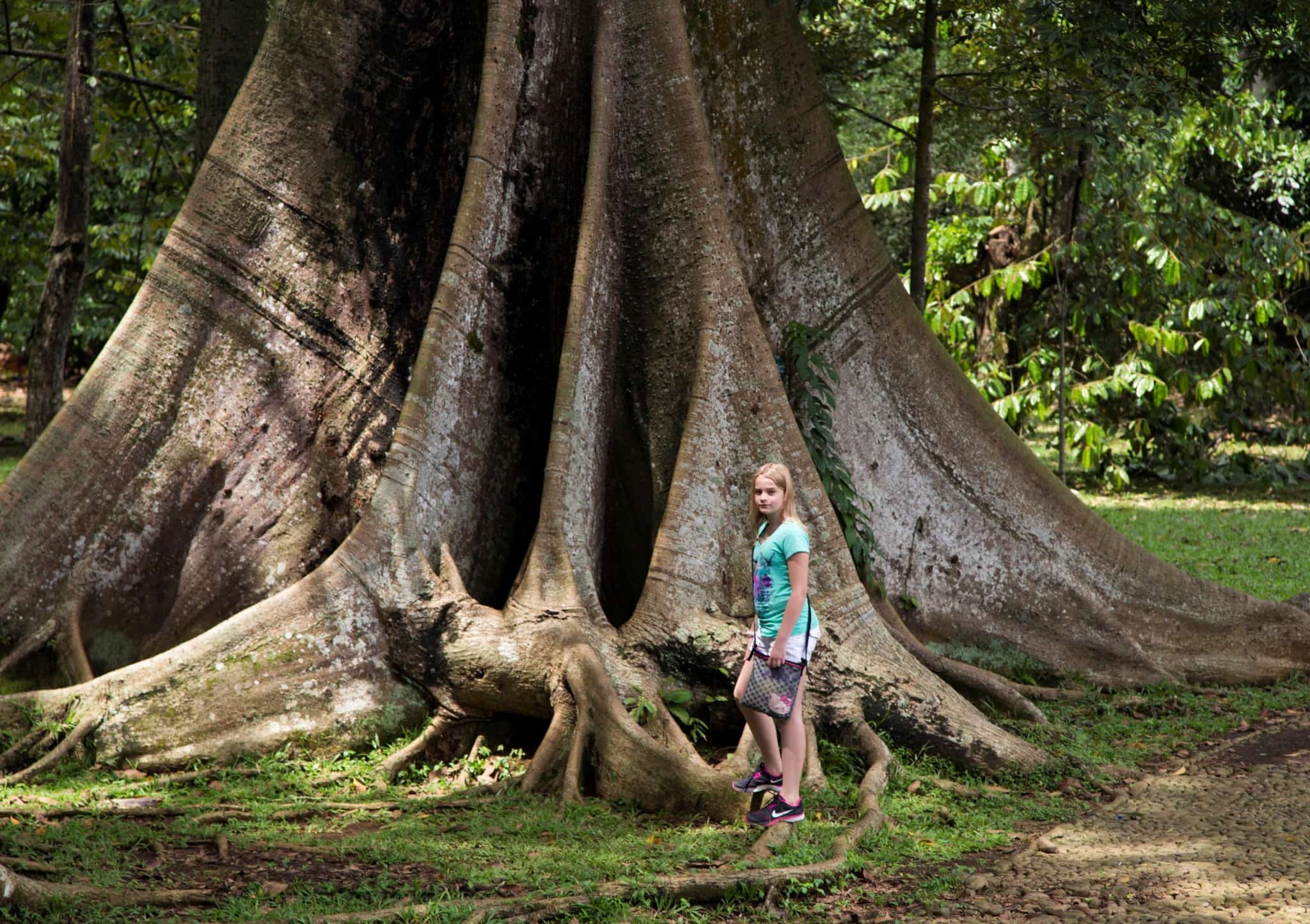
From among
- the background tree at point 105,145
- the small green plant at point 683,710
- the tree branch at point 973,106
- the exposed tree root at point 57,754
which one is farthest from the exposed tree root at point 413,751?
the background tree at point 105,145

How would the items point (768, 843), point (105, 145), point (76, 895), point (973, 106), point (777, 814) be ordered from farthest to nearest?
point (105, 145)
point (973, 106)
point (777, 814)
point (768, 843)
point (76, 895)

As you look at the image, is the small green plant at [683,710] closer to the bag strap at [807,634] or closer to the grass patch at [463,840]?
the grass patch at [463,840]

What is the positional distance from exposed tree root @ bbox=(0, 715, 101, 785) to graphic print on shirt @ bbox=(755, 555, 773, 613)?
2712 mm

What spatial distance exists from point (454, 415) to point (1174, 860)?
136 inches

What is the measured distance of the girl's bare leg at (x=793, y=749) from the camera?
4.80 meters

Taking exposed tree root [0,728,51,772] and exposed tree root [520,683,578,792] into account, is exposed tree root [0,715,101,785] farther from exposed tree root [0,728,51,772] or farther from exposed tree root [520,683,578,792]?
exposed tree root [520,683,578,792]

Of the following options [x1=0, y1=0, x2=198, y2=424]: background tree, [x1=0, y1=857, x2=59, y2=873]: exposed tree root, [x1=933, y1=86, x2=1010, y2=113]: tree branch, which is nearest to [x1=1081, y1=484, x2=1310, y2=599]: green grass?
[x1=933, y1=86, x2=1010, y2=113]: tree branch

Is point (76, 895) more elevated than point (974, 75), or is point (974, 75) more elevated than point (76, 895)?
point (974, 75)

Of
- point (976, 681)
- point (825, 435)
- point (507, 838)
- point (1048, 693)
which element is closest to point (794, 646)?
point (507, 838)

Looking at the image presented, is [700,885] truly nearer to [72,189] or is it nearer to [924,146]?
[924,146]

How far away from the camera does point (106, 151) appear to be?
574 inches

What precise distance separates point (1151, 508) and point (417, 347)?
9.61 metres

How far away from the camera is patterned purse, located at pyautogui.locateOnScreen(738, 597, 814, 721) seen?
4793 millimetres

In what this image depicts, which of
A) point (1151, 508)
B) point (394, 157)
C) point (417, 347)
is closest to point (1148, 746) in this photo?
point (417, 347)
